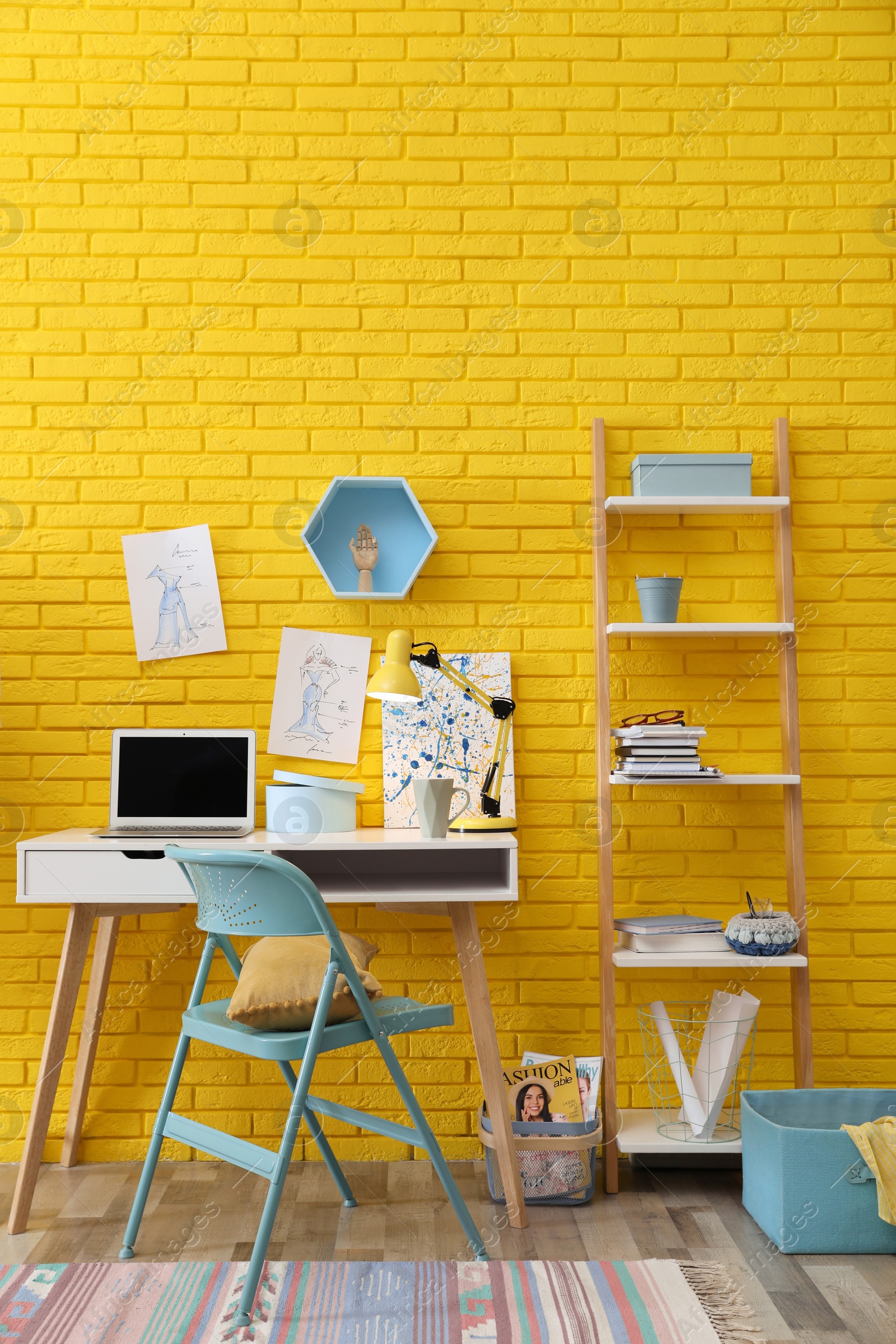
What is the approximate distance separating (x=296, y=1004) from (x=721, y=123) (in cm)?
252

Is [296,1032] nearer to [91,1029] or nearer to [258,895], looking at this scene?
[258,895]

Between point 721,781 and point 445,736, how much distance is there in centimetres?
71

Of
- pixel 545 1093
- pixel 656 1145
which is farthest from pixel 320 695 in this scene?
pixel 656 1145

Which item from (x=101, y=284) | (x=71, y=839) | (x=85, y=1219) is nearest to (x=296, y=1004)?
(x=71, y=839)

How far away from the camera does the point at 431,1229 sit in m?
2.22

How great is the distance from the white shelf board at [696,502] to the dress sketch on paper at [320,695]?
0.77 meters

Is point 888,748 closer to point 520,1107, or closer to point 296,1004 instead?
point 520,1107

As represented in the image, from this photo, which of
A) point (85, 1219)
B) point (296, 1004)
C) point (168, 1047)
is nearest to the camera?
point (296, 1004)

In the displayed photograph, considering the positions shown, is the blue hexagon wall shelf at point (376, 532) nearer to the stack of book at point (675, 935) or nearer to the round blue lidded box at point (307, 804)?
the round blue lidded box at point (307, 804)

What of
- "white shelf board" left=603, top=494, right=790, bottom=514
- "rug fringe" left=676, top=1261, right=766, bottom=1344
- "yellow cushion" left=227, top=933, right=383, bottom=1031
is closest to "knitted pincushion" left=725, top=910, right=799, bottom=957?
"rug fringe" left=676, top=1261, right=766, bottom=1344

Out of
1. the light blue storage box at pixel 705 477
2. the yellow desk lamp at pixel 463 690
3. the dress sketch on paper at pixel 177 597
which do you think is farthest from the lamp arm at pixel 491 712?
the light blue storage box at pixel 705 477

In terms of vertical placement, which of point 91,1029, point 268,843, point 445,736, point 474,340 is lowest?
point 91,1029

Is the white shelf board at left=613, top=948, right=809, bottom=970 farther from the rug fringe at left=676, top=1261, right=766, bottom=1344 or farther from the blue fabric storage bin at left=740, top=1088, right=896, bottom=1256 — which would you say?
the rug fringe at left=676, top=1261, right=766, bottom=1344

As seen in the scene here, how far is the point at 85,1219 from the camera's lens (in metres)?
2.30
